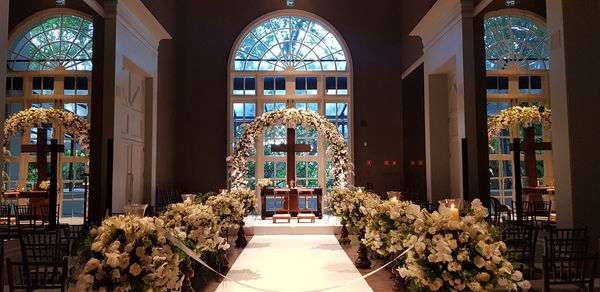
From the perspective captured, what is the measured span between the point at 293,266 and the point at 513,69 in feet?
27.1

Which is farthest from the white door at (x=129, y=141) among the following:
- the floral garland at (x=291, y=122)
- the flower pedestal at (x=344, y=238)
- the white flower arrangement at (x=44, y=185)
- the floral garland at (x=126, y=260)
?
the floral garland at (x=126, y=260)

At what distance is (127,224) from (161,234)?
0.68 feet

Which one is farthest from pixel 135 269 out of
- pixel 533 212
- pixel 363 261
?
pixel 533 212

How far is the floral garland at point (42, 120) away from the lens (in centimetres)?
978

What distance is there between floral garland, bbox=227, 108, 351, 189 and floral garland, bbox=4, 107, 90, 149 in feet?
12.1

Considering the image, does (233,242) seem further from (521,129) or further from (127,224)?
(521,129)

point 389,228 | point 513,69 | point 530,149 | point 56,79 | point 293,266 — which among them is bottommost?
point 293,266

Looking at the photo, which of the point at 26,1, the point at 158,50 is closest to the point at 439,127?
the point at 158,50

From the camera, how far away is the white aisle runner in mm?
5543

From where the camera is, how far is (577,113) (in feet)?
18.9

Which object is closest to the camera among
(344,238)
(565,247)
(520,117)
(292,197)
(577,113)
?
(565,247)

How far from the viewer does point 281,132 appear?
44.6ft

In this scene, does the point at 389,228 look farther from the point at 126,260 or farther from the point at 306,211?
the point at 306,211

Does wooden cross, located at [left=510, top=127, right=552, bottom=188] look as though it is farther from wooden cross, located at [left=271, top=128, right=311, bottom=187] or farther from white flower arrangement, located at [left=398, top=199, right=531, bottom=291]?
white flower arrangement, located at [left=398, top=199, right=531, bottom=291]
